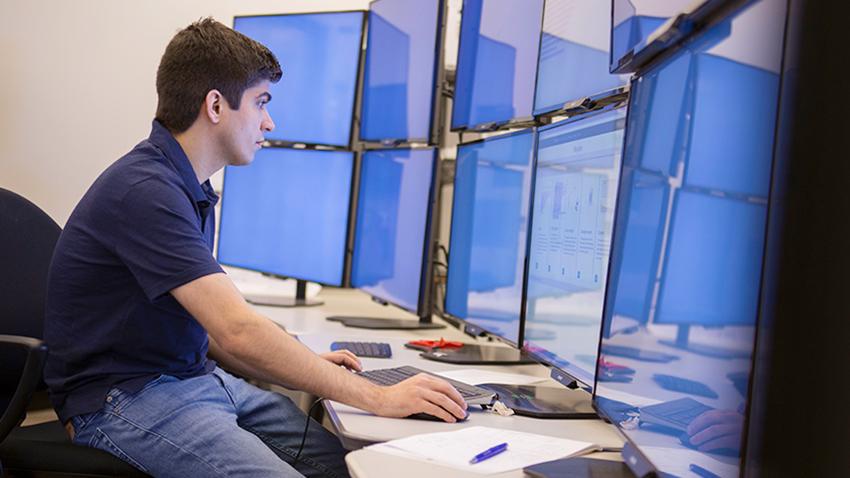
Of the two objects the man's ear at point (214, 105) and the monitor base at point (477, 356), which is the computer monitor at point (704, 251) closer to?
the monitor base at point (477, 356)

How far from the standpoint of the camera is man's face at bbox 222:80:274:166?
5.95ft

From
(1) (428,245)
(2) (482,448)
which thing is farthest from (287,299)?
(2) (482,448)

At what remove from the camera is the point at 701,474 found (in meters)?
0.78

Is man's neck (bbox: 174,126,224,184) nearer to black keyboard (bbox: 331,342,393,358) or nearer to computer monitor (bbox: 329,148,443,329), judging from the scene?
black keyboard (bbox: 331,342,393,358)

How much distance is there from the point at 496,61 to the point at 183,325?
3.03 feet

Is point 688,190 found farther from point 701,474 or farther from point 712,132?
point 701,474

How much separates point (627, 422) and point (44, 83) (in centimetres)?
281

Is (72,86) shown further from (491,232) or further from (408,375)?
(408,375)

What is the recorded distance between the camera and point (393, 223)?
8.06 ft

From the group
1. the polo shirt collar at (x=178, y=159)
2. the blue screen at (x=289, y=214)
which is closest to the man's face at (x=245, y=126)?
the polo shirt collar at (x=178, y=159)

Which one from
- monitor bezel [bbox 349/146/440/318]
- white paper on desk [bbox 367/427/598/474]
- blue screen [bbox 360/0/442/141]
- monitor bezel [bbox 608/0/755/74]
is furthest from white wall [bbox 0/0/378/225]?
monitor bezel [bbox 608/0/755/74]

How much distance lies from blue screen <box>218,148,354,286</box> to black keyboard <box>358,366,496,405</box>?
1.06 meters

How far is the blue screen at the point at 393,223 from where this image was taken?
2283mm

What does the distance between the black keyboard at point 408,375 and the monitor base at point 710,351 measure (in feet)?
2.00
